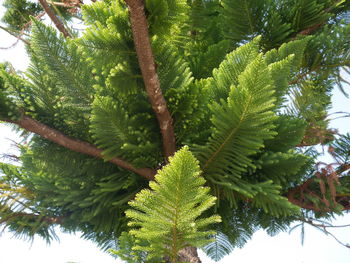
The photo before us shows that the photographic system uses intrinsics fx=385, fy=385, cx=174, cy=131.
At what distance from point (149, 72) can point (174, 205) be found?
1.39ft

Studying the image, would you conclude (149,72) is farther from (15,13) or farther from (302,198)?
(15,13)

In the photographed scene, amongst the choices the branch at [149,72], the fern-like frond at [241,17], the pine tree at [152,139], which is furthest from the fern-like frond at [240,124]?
the fern-like frond at [241,17]

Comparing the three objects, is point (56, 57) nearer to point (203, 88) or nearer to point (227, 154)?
point (203, 88)

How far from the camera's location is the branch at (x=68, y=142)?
118cm

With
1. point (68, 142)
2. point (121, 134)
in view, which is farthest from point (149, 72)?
point (68, 142)

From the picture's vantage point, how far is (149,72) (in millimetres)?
1079

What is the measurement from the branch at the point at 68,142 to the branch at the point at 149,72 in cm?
11

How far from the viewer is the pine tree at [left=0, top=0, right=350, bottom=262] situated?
0.97 m

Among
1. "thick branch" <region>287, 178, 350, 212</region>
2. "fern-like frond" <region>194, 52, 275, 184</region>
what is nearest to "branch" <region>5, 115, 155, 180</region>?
"fern-like frond" <region>194, 52, 275, 184</region>

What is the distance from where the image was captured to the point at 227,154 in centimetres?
119

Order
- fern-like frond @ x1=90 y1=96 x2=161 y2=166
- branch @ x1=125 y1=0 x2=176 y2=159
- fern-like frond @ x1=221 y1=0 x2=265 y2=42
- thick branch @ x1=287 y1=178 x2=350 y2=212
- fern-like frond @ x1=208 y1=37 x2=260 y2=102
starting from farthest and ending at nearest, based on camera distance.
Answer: fern-like frond @ x1=221 y1=0 x2=265 y2=42
thick branch @ x1=287 y1=178 x2=350 y2=212
fern-like frond @ x1=208 y1=37 x2=260 y2=102
fern-like frond @ x1=90 y1=96 x2=161 y2=166
branch @ x1=125 y1=0 x2=176 y2=159

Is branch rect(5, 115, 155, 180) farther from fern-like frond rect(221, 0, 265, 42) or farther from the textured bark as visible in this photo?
fern-like frond rect(221, 0, 265, 42)

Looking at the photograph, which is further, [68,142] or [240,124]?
Answer: [68,142]

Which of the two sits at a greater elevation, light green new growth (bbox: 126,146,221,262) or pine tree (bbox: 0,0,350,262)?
pine tree (bbox: 0,0,350,262)
